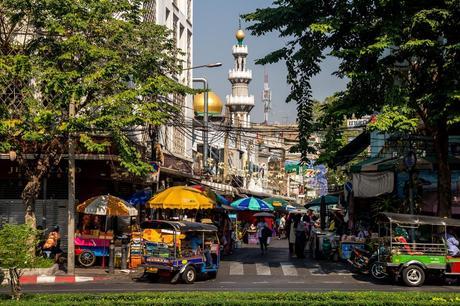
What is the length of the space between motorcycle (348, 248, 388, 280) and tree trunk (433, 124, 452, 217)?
302 cm

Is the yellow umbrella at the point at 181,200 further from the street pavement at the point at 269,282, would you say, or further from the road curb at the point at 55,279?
the road curb at the point at 55,279

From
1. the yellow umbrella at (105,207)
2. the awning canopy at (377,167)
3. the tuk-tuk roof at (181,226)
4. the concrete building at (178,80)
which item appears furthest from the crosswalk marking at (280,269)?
the concrete building at (178,80)

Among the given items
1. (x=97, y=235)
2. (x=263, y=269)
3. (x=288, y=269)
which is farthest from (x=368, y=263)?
(x=97, y=235)

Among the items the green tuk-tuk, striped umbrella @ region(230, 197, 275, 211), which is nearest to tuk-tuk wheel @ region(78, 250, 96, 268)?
the green tuk-tuk

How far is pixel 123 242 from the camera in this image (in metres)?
25.4

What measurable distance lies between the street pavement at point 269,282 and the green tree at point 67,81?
4.12 metres

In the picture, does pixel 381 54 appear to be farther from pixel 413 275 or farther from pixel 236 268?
pixel 236 268

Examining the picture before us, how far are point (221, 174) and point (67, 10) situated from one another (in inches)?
Result: 1471

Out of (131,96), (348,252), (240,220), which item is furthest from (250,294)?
(240,220)

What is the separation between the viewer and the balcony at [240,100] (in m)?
96.5

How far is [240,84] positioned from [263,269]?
247 feet

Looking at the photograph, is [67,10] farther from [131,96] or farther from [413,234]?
[413,234]

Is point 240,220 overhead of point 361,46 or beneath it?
beneath

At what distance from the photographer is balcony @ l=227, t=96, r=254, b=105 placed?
3799 inches
